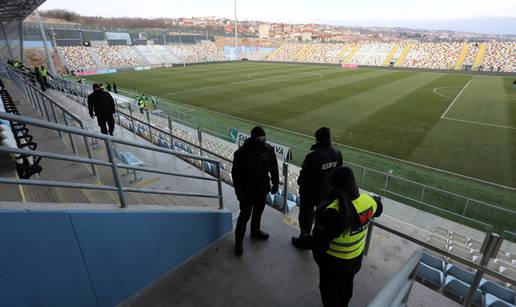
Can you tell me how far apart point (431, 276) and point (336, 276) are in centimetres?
318

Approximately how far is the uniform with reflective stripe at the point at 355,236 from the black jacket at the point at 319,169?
3.69ft

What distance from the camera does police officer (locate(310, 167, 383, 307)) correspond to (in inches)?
84.8

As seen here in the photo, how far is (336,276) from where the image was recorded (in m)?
2.44

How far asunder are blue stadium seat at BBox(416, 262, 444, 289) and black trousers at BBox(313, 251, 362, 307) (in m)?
2.55

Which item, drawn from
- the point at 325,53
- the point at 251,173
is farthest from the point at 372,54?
the point at 251,173

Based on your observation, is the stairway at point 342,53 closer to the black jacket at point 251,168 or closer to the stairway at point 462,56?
the stairway at point 462,56

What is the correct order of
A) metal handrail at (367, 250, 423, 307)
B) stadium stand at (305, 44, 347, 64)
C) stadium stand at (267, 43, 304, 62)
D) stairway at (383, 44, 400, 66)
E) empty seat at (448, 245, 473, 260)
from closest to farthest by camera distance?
1. metal handrail at (367, 250, 423, 307)
2. empty seat at (448, 245, 473, 260)
3. stairway at (383, 44, 400, 66)
4. stadium stand at (305, 44, 347, 64)
5. stadium stand at (267, 43, 304, 62)

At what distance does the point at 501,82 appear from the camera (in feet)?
104

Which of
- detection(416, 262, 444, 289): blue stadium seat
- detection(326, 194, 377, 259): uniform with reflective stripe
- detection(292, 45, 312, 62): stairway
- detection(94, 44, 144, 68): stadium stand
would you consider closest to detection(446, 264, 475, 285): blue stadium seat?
detection(416, 262, 444, 289): blue stadium seat

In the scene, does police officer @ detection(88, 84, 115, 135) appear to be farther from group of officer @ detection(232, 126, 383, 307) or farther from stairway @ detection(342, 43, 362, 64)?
stairway @ detection(342, 43, 362, 64)

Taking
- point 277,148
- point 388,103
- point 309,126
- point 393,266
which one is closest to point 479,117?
point 388,103

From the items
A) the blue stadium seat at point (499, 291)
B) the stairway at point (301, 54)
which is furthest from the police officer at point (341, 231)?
the stairway at point (301, 54)

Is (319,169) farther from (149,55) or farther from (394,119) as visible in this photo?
(149,55)

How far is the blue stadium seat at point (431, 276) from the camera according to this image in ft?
14.5
